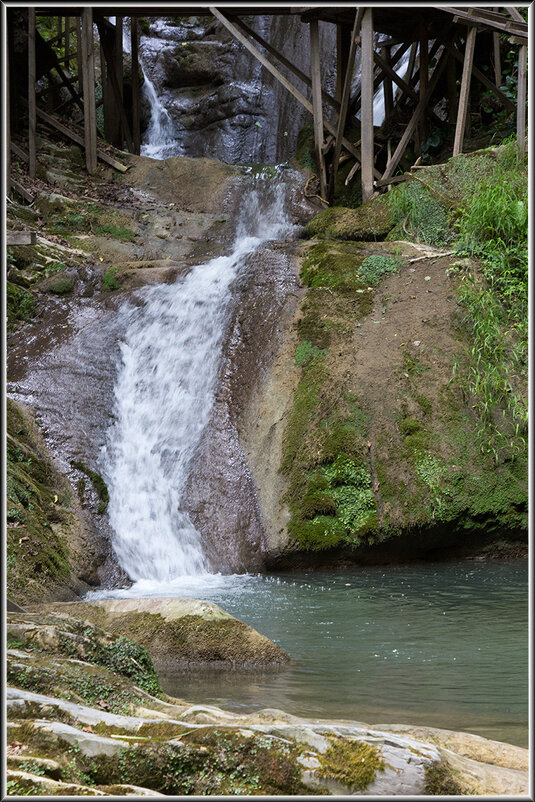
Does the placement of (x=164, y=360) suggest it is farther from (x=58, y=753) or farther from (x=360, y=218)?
(x=58, y=753)

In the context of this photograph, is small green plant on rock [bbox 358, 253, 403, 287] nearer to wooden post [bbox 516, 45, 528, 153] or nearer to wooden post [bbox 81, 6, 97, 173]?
wooden post [bbox 516, 45, 528, 153]

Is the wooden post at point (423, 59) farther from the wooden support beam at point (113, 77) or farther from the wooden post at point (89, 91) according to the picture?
the wooden support beam at point (113, 77)

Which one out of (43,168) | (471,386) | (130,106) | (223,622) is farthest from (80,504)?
(130,106)

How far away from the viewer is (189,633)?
182 inches

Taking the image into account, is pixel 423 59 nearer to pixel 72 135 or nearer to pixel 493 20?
pixel 493 20

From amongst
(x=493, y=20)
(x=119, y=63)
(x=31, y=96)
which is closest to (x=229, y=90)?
(x=119, y=63)

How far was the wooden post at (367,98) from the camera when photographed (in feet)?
38.3

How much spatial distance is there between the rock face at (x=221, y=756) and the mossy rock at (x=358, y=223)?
27.4ft

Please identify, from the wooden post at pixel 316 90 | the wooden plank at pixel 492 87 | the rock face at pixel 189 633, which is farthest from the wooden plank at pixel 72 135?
the rock face at pixel 189 633

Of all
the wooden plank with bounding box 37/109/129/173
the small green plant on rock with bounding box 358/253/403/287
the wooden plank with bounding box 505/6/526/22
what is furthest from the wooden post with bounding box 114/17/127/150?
the small green plant on rock with bounding box 358/253/403/287

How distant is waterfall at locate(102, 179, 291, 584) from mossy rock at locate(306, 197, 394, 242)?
1.12 m

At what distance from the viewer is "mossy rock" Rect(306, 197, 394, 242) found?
1050 cm

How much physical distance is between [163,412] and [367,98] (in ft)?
20.7

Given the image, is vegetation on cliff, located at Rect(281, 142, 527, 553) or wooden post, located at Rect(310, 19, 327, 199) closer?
vegetation on cliff, located at Rect(281, 142, 527, 553)
